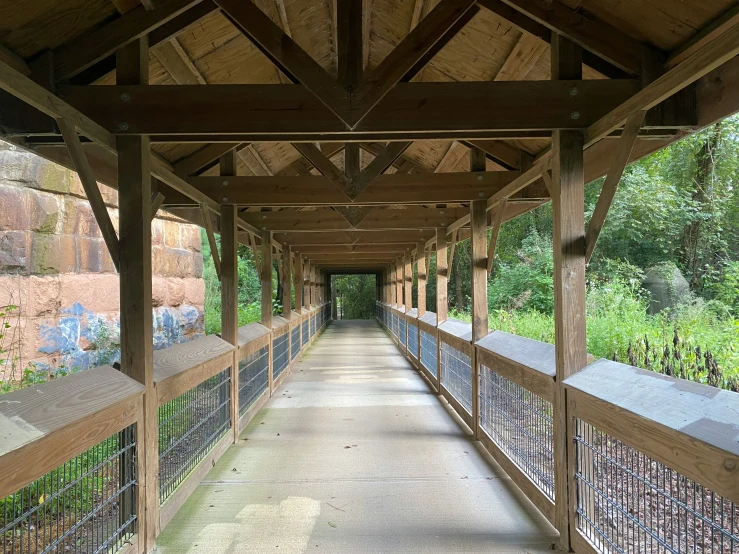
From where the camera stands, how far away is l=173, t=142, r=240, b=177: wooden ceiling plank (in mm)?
5090

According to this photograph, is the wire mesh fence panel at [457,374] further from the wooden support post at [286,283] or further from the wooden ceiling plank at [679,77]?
the wooden support post at [286,283]

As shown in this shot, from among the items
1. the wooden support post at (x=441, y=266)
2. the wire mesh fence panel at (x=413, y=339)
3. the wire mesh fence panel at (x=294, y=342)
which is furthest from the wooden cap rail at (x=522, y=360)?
the wire mesh fence panel at (x=294, y=342)

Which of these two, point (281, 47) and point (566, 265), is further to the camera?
point (566, 265)

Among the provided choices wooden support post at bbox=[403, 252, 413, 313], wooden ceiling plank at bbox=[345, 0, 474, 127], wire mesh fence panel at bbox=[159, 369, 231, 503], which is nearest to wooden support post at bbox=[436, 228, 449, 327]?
wire mesh fence panel at bbox=[159, 369, 231, 503]

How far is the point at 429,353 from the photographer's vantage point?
9.01m

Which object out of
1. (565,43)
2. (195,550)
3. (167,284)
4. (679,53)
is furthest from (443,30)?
(167,284)

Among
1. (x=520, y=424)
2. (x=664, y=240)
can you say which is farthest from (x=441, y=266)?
(x=664, y=240)

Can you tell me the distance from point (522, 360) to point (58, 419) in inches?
116

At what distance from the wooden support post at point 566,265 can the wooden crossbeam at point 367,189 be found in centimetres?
221

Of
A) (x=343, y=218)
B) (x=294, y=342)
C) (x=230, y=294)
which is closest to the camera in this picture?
(x=230, y=294)

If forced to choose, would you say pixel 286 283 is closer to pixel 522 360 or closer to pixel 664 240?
pixel 522 360

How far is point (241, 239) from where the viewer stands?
9719 mm

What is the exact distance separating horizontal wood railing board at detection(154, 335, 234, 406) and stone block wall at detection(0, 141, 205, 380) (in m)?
1.84

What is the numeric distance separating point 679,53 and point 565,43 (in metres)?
0.66
